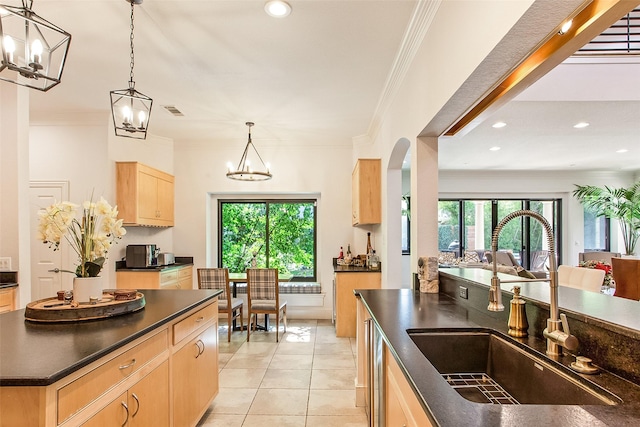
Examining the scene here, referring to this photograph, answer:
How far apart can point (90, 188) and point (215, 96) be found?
2.13 meters

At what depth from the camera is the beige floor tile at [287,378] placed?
313 cm

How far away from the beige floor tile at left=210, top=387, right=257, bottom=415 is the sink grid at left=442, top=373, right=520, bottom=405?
1815 millimetres

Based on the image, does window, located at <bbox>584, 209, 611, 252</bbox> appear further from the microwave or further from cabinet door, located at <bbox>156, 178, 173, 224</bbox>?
the microwave

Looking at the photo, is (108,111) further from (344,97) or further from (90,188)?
(344,97)

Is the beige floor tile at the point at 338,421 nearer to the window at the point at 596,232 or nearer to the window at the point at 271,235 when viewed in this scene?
the window at the point at 271,235

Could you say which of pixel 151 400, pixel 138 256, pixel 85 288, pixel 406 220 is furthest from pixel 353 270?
pixel 406 220

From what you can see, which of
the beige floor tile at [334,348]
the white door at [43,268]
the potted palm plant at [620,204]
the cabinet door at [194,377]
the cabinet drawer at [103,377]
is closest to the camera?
the cabinet drawer at [103,377]

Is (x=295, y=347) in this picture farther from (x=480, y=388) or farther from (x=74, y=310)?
(x=480, y=388)

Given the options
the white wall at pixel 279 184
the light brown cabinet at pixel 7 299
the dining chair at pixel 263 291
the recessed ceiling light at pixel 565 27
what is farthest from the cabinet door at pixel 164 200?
the recessed ceiling light at pixel 565 27

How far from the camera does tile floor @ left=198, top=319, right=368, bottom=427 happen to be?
2576 mm

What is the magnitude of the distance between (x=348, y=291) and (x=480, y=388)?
311 centimetres

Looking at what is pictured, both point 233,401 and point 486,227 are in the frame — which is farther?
point 486,227

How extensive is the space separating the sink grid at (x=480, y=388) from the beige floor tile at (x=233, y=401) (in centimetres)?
182

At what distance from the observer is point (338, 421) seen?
99.3 inches
